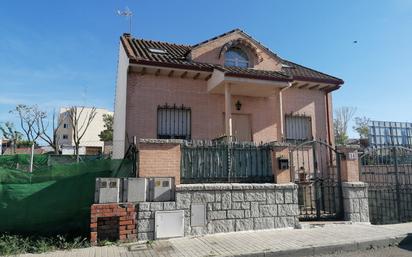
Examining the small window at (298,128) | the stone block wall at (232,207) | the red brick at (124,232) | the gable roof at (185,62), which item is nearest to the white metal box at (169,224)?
the stone block wall at (232,207)

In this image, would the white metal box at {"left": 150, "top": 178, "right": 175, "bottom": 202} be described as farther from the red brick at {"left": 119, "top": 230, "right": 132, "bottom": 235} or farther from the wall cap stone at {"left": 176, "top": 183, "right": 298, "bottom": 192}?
the red brick at {"left": 119, "top": 230, "right": 132, "bottom": 235}

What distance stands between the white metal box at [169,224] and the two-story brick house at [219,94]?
4.78 m

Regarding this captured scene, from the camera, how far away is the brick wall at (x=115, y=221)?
6562 mm

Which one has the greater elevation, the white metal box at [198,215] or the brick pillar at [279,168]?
the brick pillar at [279,168]

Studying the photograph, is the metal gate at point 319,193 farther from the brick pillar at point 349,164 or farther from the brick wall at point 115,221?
the brick wall at point 115,221

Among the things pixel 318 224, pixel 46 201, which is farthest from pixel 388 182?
pixel 46 201

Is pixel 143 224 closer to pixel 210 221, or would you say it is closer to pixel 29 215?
pixel 210 221

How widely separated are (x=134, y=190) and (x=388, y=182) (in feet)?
31.5

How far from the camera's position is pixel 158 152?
7242 millimetres

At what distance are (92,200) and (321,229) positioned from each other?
5.84 m

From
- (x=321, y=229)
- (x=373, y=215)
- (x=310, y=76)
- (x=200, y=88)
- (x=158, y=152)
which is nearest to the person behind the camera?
(x=158, y=152)

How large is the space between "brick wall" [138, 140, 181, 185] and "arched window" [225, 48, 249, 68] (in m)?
7.12

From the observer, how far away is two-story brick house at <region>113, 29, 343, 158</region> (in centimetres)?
1143

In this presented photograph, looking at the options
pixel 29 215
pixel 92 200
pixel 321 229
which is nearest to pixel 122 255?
pixel 92 200
